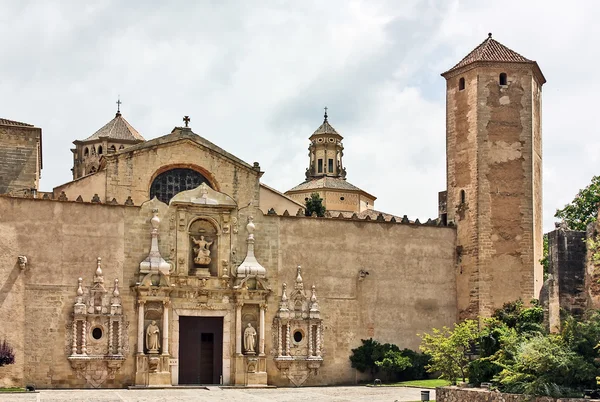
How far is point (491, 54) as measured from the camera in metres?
39.6

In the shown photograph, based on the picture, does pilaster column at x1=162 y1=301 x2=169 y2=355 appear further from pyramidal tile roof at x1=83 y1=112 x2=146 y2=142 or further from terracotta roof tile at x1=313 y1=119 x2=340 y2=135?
terracotta roof tile at x1=313 y1=119 x2=340 y2=135

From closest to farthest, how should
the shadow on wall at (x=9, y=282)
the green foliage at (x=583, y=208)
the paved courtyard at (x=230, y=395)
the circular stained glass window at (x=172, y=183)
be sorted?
the paved courtyard at (x=230, y=395)
the shadow on wall at (x=9, y=282)
the circular stained glass window at (x=172, y=183)
the green foliage at (x=583, y=208)

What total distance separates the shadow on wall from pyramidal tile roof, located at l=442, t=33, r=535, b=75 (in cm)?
1859

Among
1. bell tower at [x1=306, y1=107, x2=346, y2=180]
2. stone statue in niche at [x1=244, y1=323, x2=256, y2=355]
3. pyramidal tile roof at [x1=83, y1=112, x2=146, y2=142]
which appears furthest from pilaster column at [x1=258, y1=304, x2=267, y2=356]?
bell tower at [x1=306, y1=107, x2=346, y2=180]

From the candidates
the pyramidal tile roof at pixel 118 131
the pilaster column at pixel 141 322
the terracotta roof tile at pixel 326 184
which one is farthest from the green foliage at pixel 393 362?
the terracotta roof tile at pixel 326 184

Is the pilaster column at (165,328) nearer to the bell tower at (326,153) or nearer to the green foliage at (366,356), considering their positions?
the green foliage at (366,356)

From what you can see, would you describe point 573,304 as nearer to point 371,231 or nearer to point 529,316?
point 529,316

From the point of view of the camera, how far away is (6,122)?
40344 millimetres

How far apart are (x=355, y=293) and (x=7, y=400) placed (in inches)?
569

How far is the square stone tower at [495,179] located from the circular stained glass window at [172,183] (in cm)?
995

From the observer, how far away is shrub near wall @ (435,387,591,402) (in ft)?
74.2

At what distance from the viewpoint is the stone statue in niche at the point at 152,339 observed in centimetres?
3386

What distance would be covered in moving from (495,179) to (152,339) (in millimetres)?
14226

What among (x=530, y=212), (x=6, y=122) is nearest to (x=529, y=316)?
(x=530, y=212)
